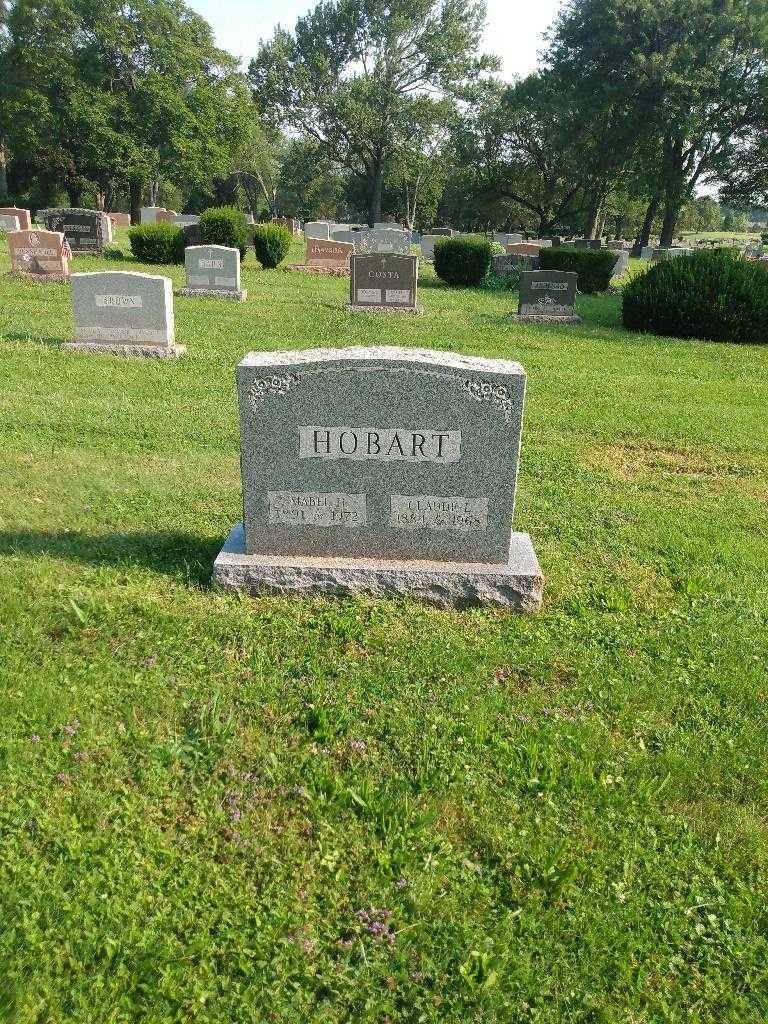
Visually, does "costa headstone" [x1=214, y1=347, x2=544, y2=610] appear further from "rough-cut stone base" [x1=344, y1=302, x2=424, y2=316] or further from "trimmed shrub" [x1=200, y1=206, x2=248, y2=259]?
"trimmed shrub" [x1=200, y1=206, x2=248, y2=259]

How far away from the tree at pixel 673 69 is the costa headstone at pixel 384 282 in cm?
2538

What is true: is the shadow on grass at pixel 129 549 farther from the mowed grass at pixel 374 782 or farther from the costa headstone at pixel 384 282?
the costa headstone at pixel 384 282

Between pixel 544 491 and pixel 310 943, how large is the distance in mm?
4417

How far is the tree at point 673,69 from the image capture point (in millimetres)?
33688

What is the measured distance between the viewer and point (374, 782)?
287cm

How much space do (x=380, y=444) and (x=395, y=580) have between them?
0.76m

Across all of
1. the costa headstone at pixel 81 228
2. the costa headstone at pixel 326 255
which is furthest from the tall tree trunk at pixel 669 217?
the costa headstone at pixel 81 228

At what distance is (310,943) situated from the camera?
2227 mm

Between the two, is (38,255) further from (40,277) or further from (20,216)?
(20,216)

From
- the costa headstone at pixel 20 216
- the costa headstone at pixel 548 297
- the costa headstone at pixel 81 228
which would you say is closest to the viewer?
the costa headstone at pixel 548 297

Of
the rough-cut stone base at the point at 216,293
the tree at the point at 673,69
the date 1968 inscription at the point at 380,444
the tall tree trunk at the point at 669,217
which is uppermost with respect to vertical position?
the tree at the point at 673,69

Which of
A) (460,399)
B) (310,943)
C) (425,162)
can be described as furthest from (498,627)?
(425,162)

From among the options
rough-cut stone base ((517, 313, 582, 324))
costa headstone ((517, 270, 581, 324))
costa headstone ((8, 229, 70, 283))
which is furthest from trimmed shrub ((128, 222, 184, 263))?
rough-cut stone base ((517, 313, 582, 324))

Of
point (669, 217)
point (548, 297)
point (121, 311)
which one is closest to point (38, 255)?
point (121, 311)
